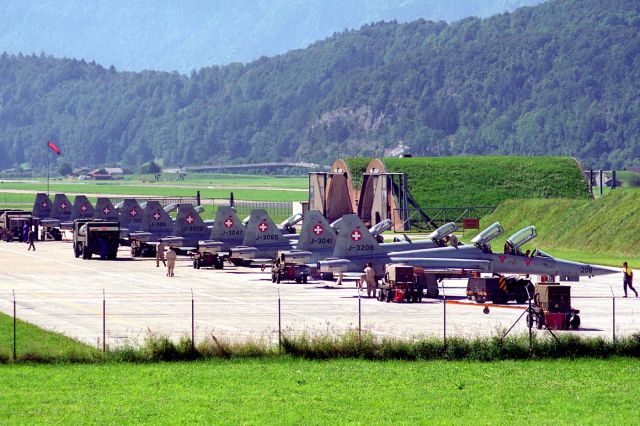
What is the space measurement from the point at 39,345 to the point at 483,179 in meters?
78.3

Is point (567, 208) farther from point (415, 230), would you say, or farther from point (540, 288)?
point (540, 288)

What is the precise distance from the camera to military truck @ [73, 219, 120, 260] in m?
80.7

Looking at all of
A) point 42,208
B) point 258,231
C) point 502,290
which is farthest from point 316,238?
point 42,208

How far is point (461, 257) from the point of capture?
59.7 meters

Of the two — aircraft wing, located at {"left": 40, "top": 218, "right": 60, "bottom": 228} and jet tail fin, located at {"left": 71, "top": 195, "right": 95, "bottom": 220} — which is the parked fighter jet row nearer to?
jet tail fin, located at {"left": 71, "top": 195, "right": 95, "bottom": 220}

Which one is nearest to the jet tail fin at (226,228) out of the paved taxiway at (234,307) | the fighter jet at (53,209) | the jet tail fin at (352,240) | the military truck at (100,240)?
the paved taxiway at (234,307)

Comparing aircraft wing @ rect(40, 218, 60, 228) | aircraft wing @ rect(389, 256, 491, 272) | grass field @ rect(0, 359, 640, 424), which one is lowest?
grass field @ rect(0, 359, 640, 424)

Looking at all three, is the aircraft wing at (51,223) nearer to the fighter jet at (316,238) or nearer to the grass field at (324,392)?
Result: the fighter jet at (316,238)

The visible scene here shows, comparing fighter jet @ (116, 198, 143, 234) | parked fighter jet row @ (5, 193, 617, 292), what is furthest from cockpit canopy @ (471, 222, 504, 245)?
fighter jet @ (116, 198, 143, 234)

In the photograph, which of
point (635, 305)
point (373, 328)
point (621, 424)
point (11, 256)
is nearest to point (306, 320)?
point (373, 328)

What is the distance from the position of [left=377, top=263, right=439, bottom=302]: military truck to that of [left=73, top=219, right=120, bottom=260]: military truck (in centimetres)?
3004

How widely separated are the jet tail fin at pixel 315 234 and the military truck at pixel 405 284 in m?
7.58

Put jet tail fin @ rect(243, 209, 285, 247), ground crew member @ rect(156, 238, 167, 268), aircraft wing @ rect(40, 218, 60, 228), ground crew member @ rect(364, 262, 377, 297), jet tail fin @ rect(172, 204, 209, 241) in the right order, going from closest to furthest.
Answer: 1. ground crew member @ rect(364, 262, 377, 297)
2. jet tail fin @ rect(243, 209, 285, 247)
3. ground crew member @ rect(156, 238, 167, 268)
4. jet tail fin @ rect(172, 204, 209, 241)
5. aircraft wing @ rect(40, 218, 60, 228)

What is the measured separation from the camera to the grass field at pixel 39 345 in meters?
36.6
